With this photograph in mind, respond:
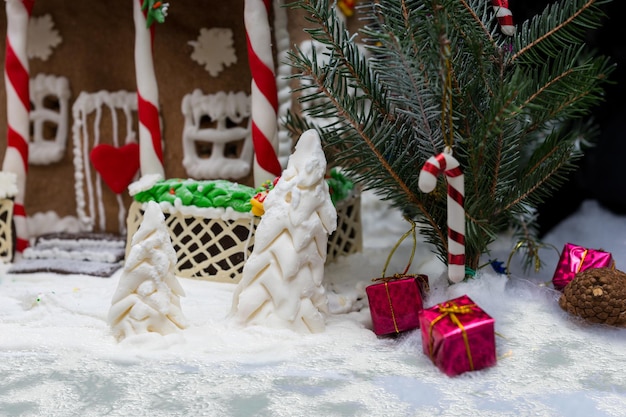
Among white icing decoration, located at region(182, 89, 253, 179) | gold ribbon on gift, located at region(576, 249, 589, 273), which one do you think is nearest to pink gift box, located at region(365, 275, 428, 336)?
gold ribbon on gift, located at region(576, 249, 589, 273)

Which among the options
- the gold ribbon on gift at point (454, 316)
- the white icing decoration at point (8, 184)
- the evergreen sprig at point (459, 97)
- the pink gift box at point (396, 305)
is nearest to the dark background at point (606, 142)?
the evergreen sprig at point (459, 97)

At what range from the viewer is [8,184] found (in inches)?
94.5

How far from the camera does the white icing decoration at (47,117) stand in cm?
265

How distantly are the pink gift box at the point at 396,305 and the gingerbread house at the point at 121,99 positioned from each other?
2.44ft

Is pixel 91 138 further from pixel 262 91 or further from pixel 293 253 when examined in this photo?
pixel 293 253

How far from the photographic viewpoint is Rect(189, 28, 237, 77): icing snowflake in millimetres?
2500

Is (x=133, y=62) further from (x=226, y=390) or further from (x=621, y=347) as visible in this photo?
(x=621, y=347)

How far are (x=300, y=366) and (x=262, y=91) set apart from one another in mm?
1023

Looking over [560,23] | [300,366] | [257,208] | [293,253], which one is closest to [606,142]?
[560,23]

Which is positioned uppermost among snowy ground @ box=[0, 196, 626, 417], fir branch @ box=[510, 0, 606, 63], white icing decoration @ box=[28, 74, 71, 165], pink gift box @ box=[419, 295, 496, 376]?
fir branch @ box=[510, 0, 606, 63]

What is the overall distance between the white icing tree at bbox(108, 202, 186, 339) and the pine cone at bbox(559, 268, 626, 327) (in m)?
0.98

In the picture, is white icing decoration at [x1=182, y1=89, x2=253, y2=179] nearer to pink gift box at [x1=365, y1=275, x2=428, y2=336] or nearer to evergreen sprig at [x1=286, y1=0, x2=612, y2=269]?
evergreen sprig at [x1=286, y1=0, x2=612, y2=269]

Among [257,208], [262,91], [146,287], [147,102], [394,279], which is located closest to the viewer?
[146,287]

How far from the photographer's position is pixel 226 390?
4.54 ft
